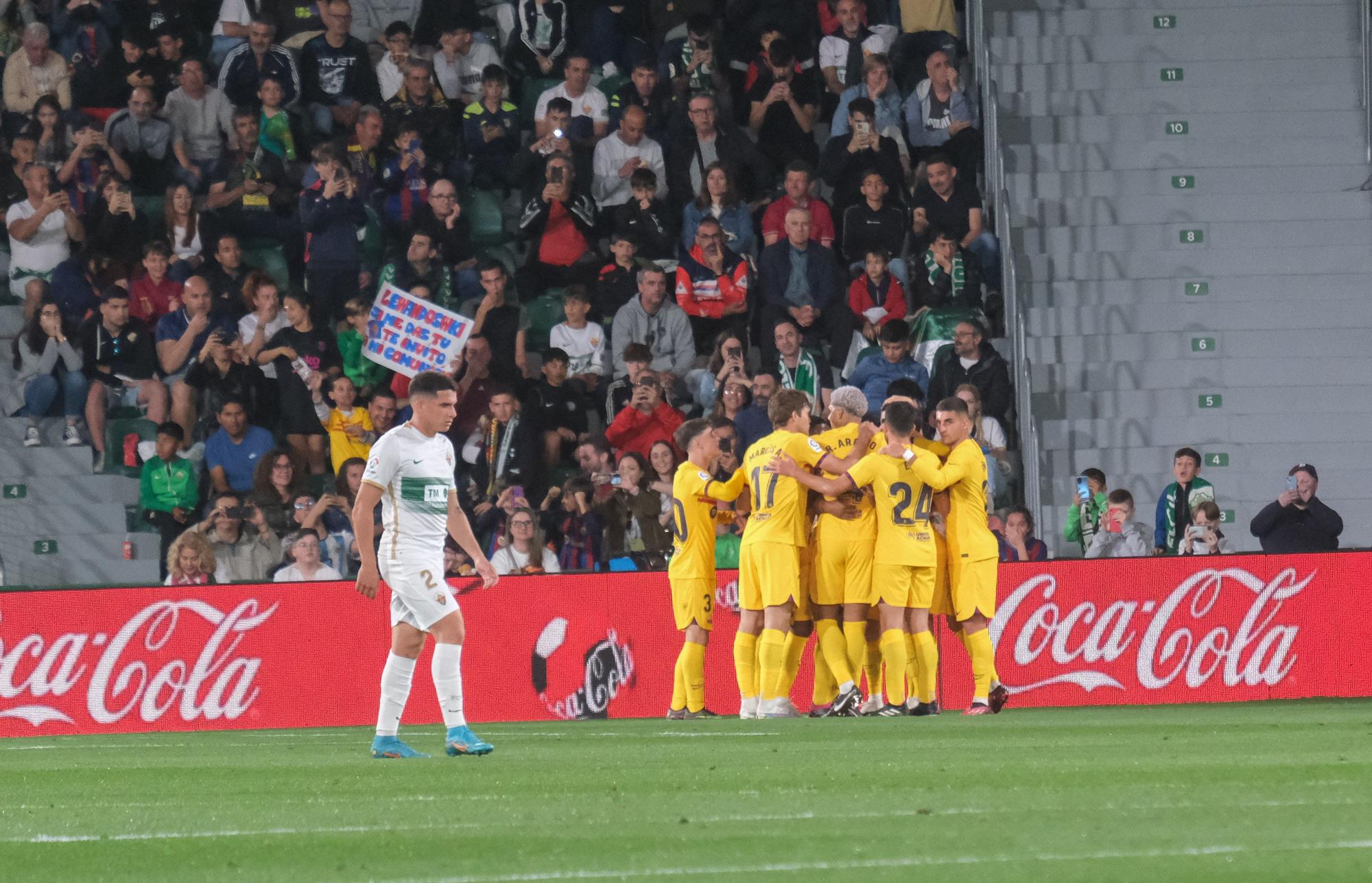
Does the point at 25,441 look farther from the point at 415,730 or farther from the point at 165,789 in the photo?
the point at 165,789

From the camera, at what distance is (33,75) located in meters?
21.3

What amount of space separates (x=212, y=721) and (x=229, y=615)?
882 millimetres

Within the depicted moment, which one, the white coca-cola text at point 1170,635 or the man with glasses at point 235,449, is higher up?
the man with glasses at point 235,449

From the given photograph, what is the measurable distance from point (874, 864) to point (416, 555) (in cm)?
517

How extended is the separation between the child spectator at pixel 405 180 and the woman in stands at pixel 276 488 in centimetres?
334

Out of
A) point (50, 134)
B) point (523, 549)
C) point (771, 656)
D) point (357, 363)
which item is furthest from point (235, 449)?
point (771, 656)

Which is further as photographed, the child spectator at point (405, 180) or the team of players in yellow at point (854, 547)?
the child spectator at point (405, 180)

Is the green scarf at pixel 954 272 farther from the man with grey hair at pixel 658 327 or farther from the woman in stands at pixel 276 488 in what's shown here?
the woman in stands at pixel 276 488

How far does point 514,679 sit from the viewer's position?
52.8ft

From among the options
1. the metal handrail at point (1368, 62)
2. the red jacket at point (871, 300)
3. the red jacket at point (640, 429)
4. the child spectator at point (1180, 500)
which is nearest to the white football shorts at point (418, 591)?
the red jacket at point (640, 429)

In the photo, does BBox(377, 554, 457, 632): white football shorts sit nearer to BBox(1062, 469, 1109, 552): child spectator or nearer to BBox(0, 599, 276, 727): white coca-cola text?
BBox(0, 599, 276, 727): white coca-cola text

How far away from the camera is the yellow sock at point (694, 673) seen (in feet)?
47.3

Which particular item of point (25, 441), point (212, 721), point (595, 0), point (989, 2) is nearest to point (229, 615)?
point (212, 721)

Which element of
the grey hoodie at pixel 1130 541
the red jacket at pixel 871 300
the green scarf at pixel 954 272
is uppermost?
the green scarf at pixel 954 272
